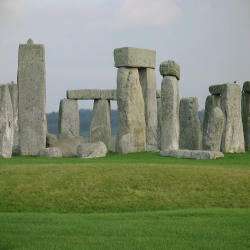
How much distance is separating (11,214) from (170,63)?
10.8 meters

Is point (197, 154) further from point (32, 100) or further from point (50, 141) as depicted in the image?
point (32, 100)

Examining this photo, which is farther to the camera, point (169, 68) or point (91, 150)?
point (169, 68)

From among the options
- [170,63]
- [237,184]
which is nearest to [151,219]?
[237,184]

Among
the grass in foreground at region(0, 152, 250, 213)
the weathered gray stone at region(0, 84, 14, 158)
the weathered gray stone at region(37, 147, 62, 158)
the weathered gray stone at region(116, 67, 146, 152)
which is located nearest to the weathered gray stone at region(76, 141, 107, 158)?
the weathered gray stone at region(37, 147, 62, 158)

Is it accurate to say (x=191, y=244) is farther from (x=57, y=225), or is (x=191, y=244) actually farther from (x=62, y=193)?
(x=62, y=193)

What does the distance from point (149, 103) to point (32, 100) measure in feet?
17.3

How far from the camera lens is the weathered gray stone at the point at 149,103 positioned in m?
19.6

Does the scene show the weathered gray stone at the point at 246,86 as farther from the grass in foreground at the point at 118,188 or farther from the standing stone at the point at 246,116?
the grass in foreground at the point at 118,188

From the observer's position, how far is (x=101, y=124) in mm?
24016

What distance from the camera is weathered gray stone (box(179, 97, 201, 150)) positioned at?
20.4 metres

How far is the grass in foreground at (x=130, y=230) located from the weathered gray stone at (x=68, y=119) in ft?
Answer: 51.8

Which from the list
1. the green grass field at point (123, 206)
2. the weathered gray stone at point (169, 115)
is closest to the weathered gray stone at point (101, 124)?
the weathered gray stone at point (169, 115)

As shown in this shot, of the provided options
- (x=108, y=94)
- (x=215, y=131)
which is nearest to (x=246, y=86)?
(x=215, y=131)

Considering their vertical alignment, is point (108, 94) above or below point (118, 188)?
above
